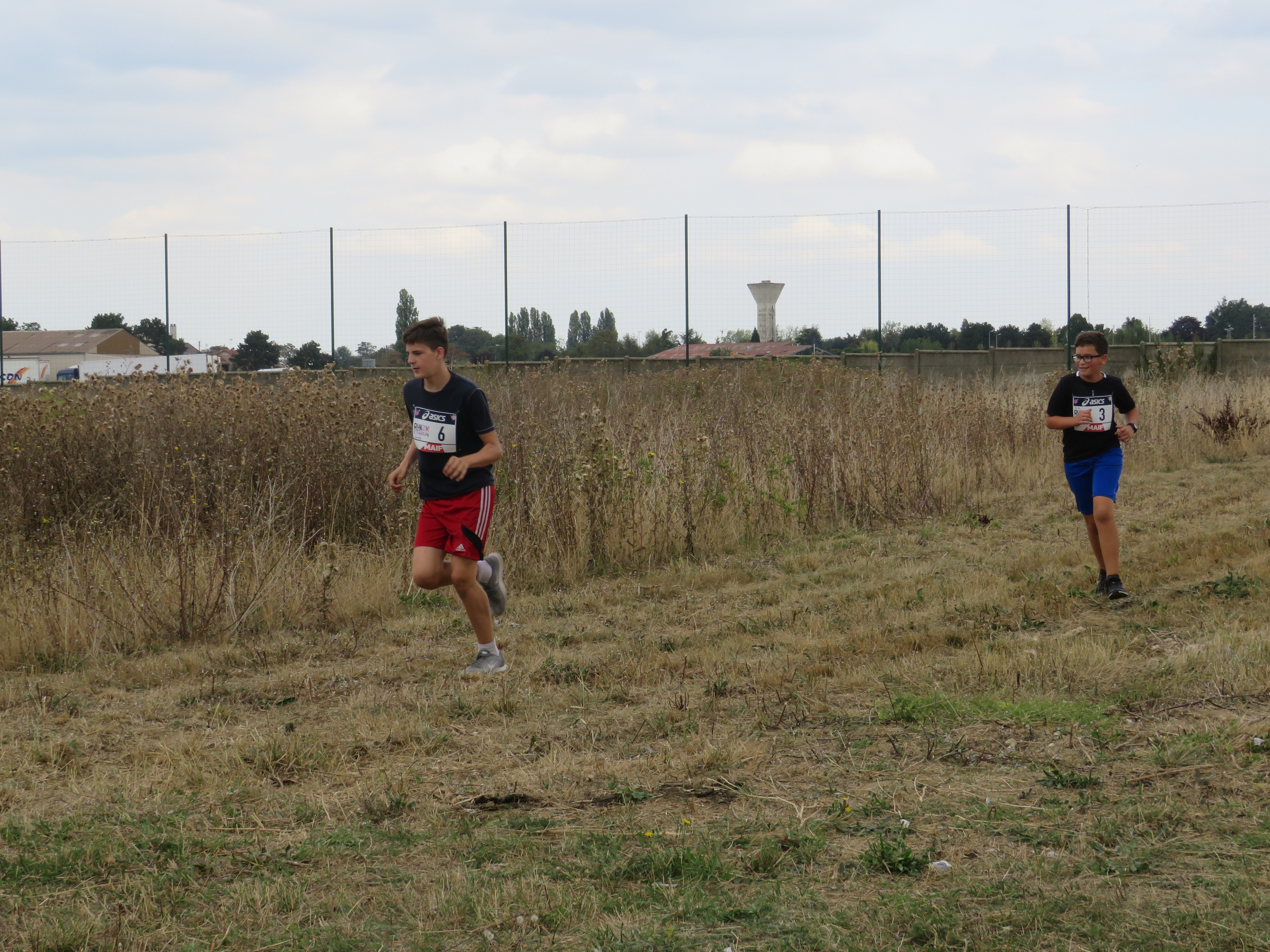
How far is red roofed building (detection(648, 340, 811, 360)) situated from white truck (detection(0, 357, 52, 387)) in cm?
1152

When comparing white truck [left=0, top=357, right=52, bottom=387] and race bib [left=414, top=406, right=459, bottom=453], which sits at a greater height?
white truck [left=0, top=357, right=52, bottom=387]

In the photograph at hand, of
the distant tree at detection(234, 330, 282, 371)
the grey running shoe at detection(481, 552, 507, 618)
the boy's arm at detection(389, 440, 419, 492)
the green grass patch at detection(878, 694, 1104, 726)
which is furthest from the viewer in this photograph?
the distant tree at detection(234, 330, 282, 371)

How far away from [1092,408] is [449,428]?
400 centimetres

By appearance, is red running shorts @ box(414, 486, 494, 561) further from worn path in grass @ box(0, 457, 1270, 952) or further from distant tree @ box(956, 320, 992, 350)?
distant tree @ box(956, 320, 992, 350)

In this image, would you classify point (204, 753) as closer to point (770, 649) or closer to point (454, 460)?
point (454, 460)

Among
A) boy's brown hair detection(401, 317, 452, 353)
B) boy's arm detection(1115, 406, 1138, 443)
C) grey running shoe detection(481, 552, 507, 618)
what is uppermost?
boy's brown hair detection(401, 317, 452, 353)

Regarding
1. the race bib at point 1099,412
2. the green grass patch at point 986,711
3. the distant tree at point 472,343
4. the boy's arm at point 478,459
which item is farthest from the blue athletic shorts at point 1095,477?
the distant tree at point 472,343

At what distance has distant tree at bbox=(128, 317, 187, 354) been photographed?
71.8 feet

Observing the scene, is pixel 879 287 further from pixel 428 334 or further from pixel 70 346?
pixel 428 334

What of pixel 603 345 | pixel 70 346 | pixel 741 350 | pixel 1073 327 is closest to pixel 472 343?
pixel 603 345

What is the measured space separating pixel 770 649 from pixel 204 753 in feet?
9.35

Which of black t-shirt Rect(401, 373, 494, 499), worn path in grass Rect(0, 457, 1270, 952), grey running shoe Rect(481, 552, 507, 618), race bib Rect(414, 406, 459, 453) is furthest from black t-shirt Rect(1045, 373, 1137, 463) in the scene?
race bib Rect(414, 406, 459, 453)

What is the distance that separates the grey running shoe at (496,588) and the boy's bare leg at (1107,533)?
11.8 ft

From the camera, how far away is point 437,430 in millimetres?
5711
